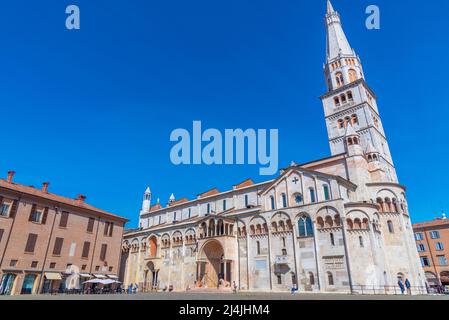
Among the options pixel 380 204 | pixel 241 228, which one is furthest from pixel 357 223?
pixel 241 228

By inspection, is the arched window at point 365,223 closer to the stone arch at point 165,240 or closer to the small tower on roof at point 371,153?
the small tower on roof at point 371,153

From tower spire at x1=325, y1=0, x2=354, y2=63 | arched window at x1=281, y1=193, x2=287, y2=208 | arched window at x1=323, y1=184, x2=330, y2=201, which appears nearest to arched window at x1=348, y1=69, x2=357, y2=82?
tower spire at x1=325, y1=0, x2=354, y2=63

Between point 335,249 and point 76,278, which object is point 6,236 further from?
point 335,249

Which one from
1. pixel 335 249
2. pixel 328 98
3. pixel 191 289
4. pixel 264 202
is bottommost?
pixel 191 289

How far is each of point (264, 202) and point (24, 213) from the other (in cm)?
2693

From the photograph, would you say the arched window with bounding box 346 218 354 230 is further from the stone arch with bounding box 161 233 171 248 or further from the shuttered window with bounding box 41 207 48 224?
the shuttered window with bounding box 41 207 48 224

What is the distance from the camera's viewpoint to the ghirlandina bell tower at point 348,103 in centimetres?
4009

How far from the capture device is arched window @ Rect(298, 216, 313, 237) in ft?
98.0

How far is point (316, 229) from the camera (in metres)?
29.3

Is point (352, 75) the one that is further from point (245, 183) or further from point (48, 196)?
point (48, 196)

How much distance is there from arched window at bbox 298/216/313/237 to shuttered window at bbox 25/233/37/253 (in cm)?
2873

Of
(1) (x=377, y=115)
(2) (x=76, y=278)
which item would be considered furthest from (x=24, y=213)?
(1) (x=377, y=115)

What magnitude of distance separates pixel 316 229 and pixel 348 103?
2422 centimetres
